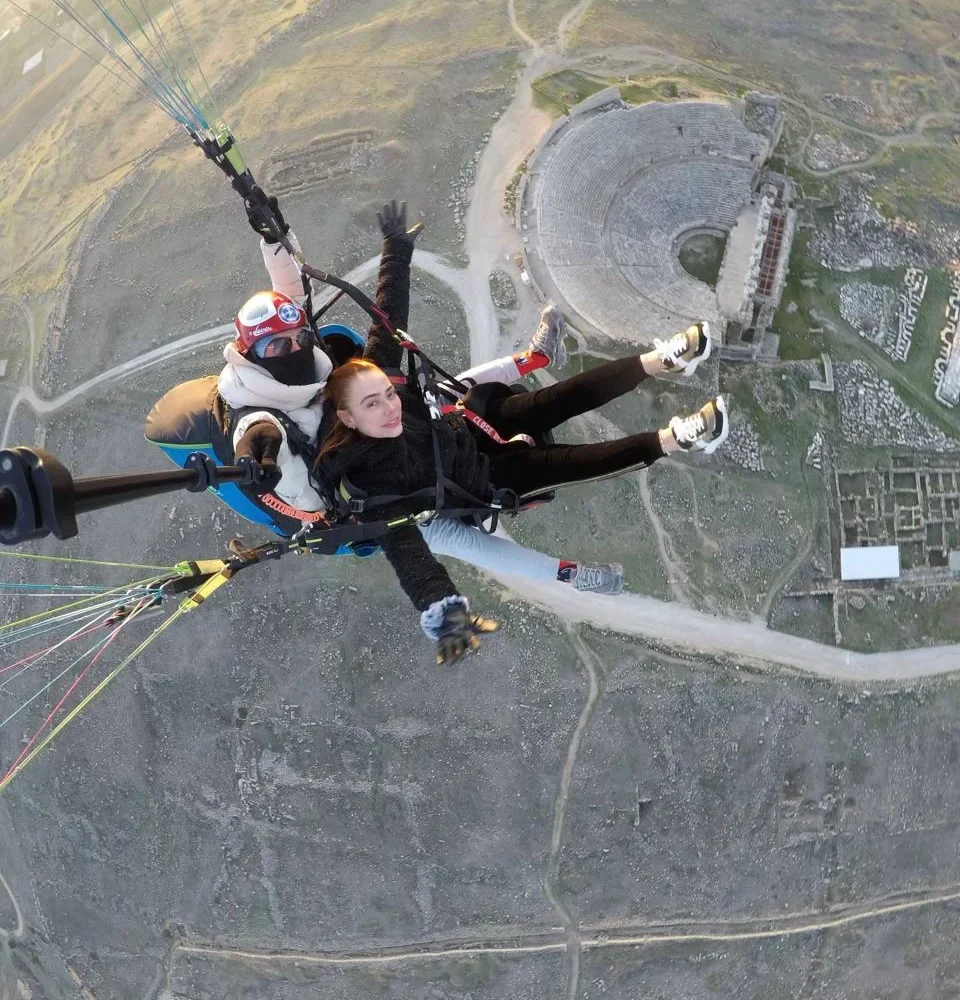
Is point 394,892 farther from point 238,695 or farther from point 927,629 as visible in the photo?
point 927,629

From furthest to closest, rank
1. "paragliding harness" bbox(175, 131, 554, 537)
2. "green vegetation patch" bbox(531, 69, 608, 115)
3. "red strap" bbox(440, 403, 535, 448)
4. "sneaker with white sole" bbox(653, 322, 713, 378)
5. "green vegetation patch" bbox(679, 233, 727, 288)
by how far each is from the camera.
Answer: "green vegetation patch" bbox(679, 233, 727, 288), "green vegetation patch" bbox(531, 69, 608, 115), "red strap" bbox(440, 403, 535, 448), "sneaker with white sole" bbox(653, 322, 713, 378), "paragliding harness" bbox(175, 131, 554, 537)

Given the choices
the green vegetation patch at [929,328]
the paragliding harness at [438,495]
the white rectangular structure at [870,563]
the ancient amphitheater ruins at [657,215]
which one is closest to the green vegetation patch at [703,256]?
the ancient amphitheater ruins at [657,215]

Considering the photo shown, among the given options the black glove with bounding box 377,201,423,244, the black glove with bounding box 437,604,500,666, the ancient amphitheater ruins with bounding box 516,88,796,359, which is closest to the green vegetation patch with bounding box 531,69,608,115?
the ancient amphitheater ruins with bounding box 516,88,796,359

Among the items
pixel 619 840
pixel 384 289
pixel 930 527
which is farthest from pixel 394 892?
pixel 930 527

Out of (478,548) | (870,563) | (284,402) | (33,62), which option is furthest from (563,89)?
(33,62)

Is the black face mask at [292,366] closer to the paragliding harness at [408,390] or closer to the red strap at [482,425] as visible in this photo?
the paragliding harness at [408,390]

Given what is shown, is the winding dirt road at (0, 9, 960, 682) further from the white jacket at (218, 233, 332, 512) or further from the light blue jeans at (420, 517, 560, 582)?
the white jacket at (218, 233, 332, 512)

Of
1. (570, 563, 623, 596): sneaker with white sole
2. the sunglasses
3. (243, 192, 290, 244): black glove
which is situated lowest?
(570, 563, 623, 596): sneaker with white sole

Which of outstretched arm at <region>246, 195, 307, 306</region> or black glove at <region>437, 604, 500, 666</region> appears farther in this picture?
outstretched arm at <region>246, 195, 307, 306</region>
